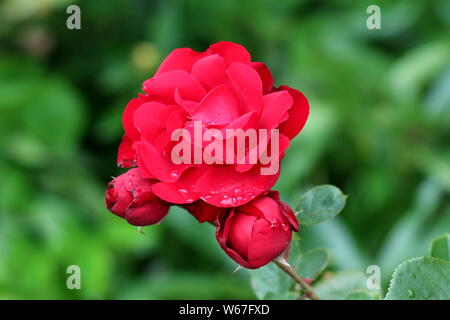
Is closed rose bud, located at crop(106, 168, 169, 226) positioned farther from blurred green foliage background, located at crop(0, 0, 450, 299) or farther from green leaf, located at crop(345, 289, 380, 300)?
blurred green foliage background, located at crop(0, 0, 450, 299)

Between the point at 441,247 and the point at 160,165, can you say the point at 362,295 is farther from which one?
the point at 160,165

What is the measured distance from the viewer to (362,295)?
0.50m

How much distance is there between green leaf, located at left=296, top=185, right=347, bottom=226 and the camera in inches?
19.1

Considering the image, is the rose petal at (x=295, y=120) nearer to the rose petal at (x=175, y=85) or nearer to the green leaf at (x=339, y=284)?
the rose petal at (x=175, y=85)

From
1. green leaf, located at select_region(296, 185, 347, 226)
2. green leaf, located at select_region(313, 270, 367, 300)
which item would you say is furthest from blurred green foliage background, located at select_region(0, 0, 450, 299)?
green leaf, located at select_region(296, 185, 347, 226)

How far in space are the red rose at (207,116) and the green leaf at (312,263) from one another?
0.17 meters

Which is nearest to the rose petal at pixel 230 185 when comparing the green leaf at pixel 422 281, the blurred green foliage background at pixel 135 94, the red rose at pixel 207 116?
the red rose at pixel 207 116

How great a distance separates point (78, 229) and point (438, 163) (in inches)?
31.0

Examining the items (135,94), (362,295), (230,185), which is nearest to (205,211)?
(230,185)

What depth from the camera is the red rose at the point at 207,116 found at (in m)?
0.42

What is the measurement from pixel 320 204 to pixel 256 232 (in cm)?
11

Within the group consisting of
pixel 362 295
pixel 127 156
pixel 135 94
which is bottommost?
pixel 362 295

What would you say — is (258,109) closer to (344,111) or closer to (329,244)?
(329,244)

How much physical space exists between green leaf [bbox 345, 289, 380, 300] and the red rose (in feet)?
0.47
